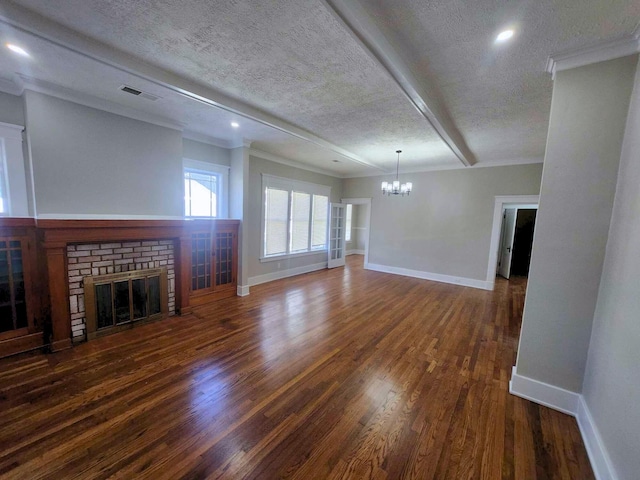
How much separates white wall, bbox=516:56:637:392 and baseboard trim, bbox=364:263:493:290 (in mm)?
3872

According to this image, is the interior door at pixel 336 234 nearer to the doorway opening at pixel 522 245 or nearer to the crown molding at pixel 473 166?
the crown molding at pixel 473 166

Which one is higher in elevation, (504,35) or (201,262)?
(504,35)

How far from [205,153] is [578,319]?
522cm

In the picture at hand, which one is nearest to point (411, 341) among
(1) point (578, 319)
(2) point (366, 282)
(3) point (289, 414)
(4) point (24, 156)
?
(1) point (578, 319)

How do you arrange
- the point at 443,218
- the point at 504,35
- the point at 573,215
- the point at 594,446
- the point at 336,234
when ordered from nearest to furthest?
the point at 594,446
the point at 504,35
the point at 573,215
the point at 443,218
the point at 336,234

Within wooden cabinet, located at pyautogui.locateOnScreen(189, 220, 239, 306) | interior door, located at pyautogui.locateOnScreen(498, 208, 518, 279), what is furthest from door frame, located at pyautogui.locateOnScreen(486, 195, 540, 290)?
wooden cabinet, located at pyautogui.locateOnScreen(189, 220, 239, 306)

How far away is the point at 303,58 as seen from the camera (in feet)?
6.97

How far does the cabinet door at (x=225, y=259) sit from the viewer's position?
4422mm

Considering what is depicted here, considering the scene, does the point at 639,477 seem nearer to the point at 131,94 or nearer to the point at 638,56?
the point at 638,56

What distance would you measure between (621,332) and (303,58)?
293 cm

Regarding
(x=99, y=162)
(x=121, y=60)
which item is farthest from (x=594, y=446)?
(x=99, y=162)

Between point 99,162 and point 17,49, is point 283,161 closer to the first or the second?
point 99,162

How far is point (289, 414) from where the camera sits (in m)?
1.92

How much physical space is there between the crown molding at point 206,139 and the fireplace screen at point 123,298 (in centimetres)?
223
